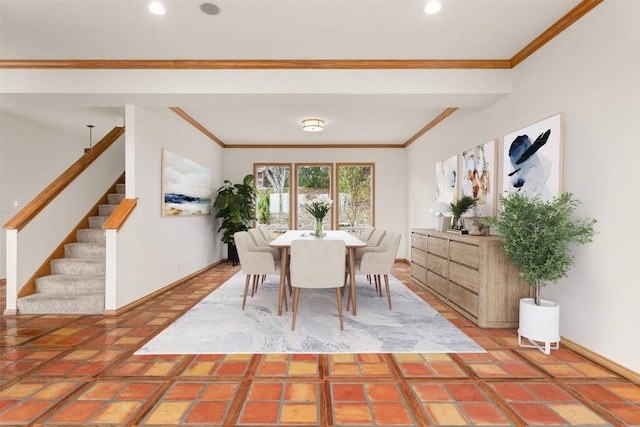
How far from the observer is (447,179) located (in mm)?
4922

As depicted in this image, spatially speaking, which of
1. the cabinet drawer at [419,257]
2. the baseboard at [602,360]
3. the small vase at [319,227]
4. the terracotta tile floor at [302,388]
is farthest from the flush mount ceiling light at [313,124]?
the baseboard at [602,360]

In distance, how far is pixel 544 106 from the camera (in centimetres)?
288

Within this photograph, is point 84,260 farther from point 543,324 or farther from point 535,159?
point 535,159

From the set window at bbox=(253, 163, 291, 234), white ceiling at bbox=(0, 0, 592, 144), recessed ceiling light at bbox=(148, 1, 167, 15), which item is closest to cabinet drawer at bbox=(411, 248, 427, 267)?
white ceiling at bbox=(0, 0, 592, 144)

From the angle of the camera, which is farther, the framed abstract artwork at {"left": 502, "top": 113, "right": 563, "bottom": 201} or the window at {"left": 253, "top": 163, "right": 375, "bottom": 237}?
the window at {"left": 253, "top": 163, "right": 375, "bottom": 237}

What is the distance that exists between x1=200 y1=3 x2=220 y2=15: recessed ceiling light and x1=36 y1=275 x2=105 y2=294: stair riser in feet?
10.4

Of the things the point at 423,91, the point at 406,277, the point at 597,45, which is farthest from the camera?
the point at 406,277

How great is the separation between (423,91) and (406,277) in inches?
124

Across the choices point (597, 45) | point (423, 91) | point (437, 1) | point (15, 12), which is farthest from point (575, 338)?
point (15, 12)

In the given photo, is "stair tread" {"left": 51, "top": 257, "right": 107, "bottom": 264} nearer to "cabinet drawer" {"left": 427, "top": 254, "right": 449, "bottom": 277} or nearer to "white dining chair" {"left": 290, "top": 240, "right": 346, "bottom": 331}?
"white dining chair" {"left": 290, "top": 240, "right": 346, "bottom": 331}

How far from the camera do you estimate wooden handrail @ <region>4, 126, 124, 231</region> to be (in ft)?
11.7

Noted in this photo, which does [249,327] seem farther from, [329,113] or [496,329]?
[329,113]

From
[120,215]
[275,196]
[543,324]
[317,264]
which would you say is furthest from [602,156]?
[275,196]

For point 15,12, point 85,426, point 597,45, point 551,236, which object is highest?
point 15,12
